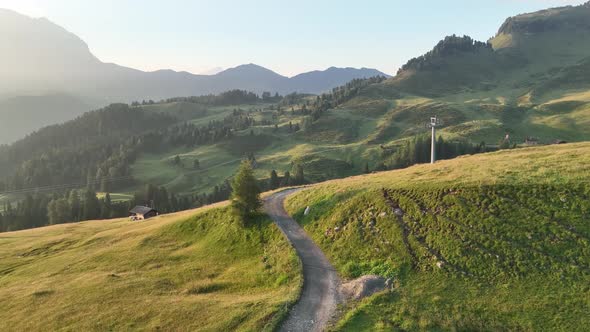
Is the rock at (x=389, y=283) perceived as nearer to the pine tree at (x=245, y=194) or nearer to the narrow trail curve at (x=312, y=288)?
the narrow trail curve at (x=312, y=288)

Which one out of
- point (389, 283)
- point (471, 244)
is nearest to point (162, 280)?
point (389, 283)

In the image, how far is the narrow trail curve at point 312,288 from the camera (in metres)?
31.1

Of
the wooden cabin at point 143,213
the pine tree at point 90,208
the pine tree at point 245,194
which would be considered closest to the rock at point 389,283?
the pine tree at point 245,194

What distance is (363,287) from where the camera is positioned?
34750 millimetres

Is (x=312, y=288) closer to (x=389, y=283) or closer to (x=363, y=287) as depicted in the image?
(x=363, y=287)

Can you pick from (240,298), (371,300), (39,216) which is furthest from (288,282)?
(39,216)

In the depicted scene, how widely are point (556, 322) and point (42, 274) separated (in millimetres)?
65677

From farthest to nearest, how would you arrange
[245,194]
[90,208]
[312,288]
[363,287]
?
[90,208]
[245,194]
[312,288]
[363,287]

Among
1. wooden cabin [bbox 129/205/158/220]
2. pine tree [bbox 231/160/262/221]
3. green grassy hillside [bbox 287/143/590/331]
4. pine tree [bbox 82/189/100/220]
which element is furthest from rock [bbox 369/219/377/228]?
pine tree [bbox 82/189/100/220]

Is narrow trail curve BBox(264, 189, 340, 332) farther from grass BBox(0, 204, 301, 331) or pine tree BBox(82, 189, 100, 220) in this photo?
pine tree BBox(82, 189, 100, 220)

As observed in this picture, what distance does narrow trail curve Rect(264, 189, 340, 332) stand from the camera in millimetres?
31125

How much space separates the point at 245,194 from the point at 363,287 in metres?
27.0

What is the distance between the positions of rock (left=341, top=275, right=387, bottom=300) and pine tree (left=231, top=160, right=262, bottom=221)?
2390 centimetres

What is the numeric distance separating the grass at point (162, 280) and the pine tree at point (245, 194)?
7.21 ft
